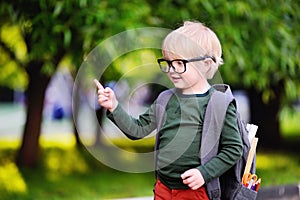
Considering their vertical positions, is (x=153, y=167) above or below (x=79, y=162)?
above

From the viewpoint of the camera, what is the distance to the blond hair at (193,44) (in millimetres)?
2748

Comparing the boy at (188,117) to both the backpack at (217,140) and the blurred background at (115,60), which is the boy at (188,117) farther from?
the blurred background at (115,60)

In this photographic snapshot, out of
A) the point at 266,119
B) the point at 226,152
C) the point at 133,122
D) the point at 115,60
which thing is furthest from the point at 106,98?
the point at 266,119

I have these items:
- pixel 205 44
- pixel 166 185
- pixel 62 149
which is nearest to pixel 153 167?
pixel 166 185

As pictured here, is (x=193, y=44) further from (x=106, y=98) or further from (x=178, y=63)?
(x=106, y=98)

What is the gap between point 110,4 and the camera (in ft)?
18.6

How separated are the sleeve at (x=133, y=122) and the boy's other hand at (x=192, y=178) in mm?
313

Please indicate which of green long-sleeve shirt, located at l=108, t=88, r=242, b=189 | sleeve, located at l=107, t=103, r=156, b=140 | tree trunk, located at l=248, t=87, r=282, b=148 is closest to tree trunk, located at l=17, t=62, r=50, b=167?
tree trunk, located at l=248, t=87, r=282, b=148

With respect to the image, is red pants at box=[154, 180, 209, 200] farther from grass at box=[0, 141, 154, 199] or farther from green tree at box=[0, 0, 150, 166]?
grass at box=[0, 141, 154, 199]

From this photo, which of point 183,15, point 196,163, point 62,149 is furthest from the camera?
point 62,149

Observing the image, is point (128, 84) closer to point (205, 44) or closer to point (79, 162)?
point (205, 44)

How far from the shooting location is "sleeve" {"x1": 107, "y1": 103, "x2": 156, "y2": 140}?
2.82 meters

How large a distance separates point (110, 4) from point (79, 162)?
176 inches

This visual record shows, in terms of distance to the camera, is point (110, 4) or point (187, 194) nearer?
point (187, 194)
